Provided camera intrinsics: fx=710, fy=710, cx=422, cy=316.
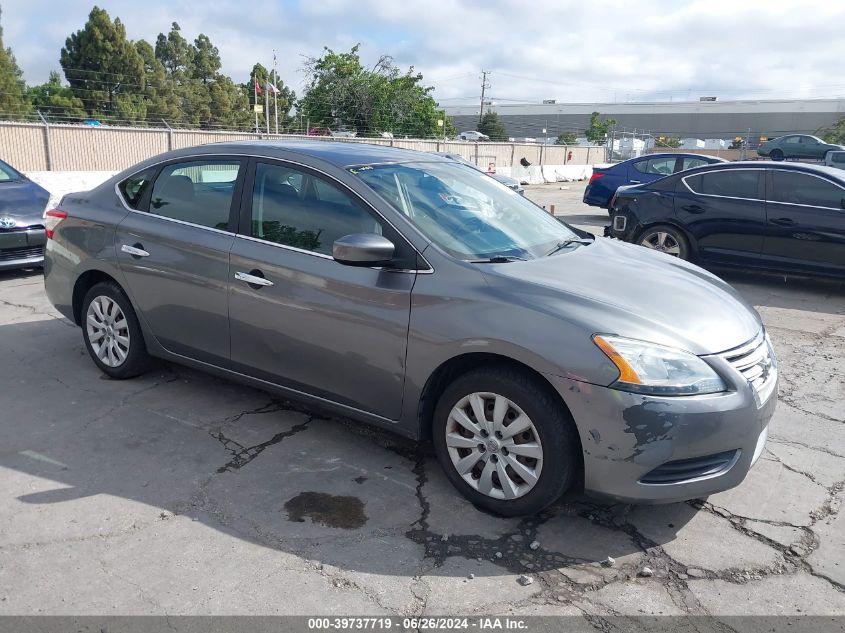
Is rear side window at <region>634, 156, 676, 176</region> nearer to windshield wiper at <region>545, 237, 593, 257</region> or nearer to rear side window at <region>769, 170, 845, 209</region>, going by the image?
rear side window at <region>769, 170, 845, 209</region>

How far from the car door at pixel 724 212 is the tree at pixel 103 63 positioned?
1712 inches

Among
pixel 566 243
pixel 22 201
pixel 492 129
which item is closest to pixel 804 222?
pixel 566 243

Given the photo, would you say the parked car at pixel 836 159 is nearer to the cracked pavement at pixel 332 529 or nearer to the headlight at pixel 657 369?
the cracked pavement at pixel 332 529

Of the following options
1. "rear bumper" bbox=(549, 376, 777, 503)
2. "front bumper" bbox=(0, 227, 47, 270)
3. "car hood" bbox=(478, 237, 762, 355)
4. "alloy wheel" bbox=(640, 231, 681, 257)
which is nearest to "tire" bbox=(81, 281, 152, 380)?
"car hood" bbox=(478, 237, 762, 355)

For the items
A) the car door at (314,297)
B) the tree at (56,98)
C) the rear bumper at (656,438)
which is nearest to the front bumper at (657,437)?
the rear bumper at (656,438)

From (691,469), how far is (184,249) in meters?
3.15

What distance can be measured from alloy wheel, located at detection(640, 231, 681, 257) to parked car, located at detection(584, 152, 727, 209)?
499 centimetres

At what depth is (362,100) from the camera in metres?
39.7

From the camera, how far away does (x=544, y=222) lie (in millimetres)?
4523

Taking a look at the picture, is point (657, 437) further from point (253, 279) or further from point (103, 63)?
point (103, 63)

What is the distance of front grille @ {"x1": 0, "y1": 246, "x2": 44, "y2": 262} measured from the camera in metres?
8.09

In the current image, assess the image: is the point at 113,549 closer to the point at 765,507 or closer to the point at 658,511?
the point at 658,511

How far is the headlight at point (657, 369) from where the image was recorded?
118 inches

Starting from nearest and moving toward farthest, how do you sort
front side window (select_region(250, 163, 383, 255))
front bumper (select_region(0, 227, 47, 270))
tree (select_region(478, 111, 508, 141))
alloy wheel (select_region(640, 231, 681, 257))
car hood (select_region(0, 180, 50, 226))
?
front side window (select_region(250, 163, 383, 255))
front bumper (select_region(0, 227, 47, 270))
car hood (select_region(0, 180, 50, 226))
alloy wheel (select_region(640, 231, 681, 257))
tree (select_region(478, 111, 508, 141))
